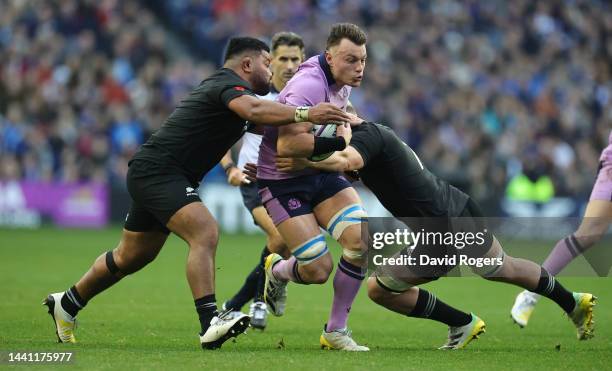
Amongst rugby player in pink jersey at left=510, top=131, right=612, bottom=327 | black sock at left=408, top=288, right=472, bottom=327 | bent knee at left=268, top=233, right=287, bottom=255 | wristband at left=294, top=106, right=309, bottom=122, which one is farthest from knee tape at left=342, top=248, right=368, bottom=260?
rugby player in pink jersey at left=510, top=131, right=612, bottom=327

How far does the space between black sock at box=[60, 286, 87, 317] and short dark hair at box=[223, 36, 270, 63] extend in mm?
2414

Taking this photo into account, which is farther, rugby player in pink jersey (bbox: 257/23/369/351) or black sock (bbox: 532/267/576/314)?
black sock (bbox: 532/267/576/314)

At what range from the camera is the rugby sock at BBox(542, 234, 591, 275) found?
37.3 ft

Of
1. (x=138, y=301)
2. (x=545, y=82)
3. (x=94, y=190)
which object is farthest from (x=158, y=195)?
(x=545, y=82)

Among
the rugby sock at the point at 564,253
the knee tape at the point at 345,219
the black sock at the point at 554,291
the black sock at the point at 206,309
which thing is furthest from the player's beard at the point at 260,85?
the rugby sock at the point at 564,253

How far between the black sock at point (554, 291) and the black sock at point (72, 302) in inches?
152

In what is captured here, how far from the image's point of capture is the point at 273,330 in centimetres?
1112

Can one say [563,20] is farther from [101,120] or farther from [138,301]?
[138,301]

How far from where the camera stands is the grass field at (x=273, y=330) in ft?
27.6

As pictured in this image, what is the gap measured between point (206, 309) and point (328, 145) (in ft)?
5.17

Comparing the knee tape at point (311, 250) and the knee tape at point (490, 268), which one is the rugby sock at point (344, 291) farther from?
the knee tape at point (490, 268)

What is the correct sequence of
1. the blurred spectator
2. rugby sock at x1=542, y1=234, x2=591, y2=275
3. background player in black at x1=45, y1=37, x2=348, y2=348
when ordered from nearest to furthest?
background player in black at x1=45, y1=37, x2=348, y2=348, rugby sock at x1=542, y1=234, x2=591, y2=275, the blurred spectator

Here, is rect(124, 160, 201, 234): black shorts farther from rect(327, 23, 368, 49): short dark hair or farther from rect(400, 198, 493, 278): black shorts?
rect(400, 198, 493, 278): black shorts

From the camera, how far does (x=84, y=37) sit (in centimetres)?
2636
